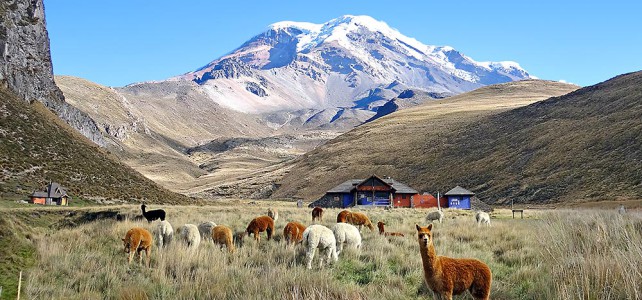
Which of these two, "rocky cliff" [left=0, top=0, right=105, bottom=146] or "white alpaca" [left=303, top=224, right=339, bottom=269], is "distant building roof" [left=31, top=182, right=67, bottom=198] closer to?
"rocky cliff" [left=0, top=0, right=105, bottom=146]

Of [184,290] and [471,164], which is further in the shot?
[471,164]

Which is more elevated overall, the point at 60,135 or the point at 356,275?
the point at 60,135

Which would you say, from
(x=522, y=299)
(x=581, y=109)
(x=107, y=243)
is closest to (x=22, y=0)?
(x=107, y=243)

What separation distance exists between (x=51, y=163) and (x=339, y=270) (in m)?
52.2

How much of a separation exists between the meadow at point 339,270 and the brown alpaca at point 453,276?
1.99 feet

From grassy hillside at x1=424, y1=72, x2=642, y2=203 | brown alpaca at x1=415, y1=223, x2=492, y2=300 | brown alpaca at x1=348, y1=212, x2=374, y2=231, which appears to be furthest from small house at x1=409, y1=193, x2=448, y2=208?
brown alpaca at x1=415, y1=223, x2=492, y2=300

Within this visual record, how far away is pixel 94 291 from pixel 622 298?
8.43 meters

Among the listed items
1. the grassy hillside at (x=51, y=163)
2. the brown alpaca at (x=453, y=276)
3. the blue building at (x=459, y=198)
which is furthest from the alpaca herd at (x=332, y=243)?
the blue building at (x=459, y=198)

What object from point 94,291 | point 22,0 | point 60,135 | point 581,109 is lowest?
point 94,291

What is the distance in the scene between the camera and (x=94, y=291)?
948 centimetres

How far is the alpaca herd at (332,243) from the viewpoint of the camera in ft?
26.7

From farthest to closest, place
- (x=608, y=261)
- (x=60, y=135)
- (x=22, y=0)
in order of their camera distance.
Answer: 1. (x=22, y=0)
2. (x=60, y=135)
3. (x=608, y=261)

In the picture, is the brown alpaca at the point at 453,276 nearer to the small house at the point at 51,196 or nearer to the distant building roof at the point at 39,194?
the small house at the point at 51,196

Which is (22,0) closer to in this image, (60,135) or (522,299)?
(60,135)
